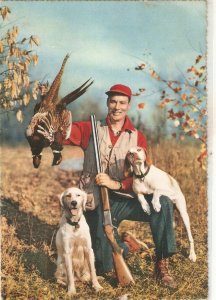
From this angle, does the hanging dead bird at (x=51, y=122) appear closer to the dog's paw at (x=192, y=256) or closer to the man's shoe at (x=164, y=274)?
the man's shoe at (x=164, y=274)

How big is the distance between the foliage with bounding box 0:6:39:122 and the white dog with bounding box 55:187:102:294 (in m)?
1.06

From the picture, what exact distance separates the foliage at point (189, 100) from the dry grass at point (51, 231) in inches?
10.2

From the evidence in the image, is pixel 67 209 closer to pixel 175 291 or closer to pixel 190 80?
pixel 175 291

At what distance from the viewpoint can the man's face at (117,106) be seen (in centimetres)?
594

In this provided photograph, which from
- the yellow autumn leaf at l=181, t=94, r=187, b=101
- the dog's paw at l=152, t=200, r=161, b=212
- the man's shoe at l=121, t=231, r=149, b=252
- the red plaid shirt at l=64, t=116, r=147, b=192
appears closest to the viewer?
the dog's paw at l=152, t=200, r=161, b=212

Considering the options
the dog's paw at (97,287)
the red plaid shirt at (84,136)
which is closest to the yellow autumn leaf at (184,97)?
the red plaid shirt at (84,136)

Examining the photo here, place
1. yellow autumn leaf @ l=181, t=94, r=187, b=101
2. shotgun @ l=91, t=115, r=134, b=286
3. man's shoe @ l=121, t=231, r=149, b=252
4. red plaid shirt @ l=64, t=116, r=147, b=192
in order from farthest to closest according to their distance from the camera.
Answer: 1. yellow autumn leaf @ l=181, t=94, r=187, b=101
2. man's shoe @ l=121, t=231, r=149, b=252
3. red plaid shirt @ l=64, t=116, r=147, b=192
4. shotgun @ l=91, t=115, r=134, b=286

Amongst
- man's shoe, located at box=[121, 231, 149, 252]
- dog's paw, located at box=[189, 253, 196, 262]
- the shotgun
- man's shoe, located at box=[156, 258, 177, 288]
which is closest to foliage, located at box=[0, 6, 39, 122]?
the shotgun

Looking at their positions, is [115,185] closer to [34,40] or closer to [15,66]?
[15,66]

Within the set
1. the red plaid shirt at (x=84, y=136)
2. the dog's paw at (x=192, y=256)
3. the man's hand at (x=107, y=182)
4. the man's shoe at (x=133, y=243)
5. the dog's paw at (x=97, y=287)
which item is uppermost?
the red plaid shirt at (x=84, y=136)

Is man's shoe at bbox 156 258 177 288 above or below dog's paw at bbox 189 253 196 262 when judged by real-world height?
below

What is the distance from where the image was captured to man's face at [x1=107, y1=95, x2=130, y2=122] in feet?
19.5

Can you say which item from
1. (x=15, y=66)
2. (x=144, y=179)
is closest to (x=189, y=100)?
(x=144, y=179)

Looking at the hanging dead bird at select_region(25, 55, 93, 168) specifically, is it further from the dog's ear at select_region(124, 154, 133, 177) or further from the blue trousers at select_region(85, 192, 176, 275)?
the blue trousers at select_region(85, 192, 176, 275)
